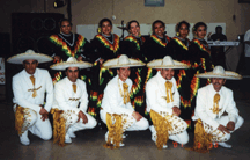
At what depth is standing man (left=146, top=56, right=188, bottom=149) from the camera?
2.79 metres

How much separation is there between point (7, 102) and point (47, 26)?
210 cm

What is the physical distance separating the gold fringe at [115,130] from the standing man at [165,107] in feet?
1.17

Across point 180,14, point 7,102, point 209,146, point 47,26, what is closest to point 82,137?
point 209,146

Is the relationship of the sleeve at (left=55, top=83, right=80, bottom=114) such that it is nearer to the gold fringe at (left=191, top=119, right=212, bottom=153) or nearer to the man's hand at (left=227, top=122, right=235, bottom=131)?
the gold fringe at (left=191, top=119, right=212, bottom=153)

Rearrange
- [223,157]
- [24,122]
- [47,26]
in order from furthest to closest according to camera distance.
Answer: [47,26], [24,122], [223,157]

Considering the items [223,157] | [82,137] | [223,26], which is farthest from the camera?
[223,26]

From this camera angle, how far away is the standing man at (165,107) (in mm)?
2791

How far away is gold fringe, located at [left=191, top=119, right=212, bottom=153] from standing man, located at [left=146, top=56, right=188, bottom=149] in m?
0.16

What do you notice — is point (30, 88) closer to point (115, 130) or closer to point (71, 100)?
point (71, 100)

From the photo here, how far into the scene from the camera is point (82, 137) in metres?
3.26

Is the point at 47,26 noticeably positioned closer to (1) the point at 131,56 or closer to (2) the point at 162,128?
(1) the point at 131,56

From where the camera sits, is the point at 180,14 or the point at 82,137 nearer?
the point at 82,137

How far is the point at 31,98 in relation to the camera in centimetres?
315

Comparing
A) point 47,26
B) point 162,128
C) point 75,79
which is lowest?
point 162,128
